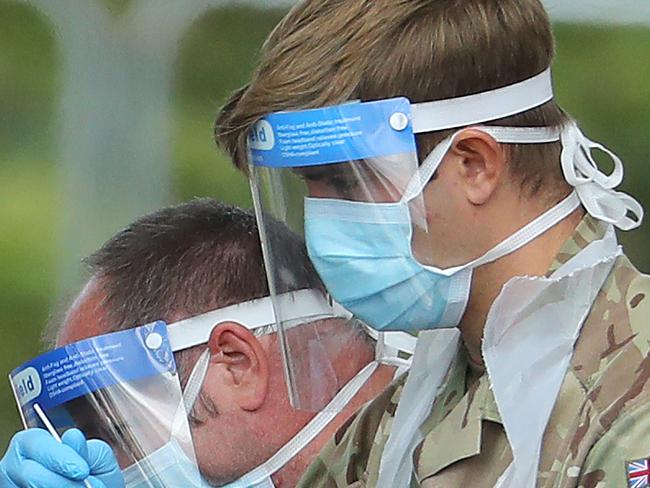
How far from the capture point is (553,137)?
144 centimetres

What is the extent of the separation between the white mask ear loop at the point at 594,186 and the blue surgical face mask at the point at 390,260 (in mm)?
21

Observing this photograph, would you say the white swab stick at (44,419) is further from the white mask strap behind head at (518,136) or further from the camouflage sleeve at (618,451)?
the camouflage sleeve at (618,451)

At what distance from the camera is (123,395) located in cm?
172

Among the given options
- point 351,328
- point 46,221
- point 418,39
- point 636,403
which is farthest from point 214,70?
point 636,403

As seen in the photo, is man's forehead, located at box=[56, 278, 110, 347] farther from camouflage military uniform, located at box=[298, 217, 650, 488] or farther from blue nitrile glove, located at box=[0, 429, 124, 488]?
camouflage military uniform, located at box=[298, 217, 650, 488]

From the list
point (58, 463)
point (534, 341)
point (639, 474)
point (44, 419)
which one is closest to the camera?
point (639, 474)

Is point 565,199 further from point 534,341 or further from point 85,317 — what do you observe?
point 85,317

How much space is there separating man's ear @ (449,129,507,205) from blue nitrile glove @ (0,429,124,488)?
2.09 feet

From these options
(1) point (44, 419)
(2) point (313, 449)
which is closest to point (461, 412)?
(2) point (313, 449)

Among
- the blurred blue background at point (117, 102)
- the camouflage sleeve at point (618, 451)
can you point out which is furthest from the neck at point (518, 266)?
the blurred blue background at point (117, 102)

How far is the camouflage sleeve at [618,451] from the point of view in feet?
3.91

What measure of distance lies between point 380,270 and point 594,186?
0.86 feet

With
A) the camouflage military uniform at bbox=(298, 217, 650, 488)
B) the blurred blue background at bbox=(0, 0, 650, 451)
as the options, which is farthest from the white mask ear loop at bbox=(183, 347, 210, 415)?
the blurred blue background at bbox=(0, 0, 650, 451)

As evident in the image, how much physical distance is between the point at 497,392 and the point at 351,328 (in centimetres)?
40
